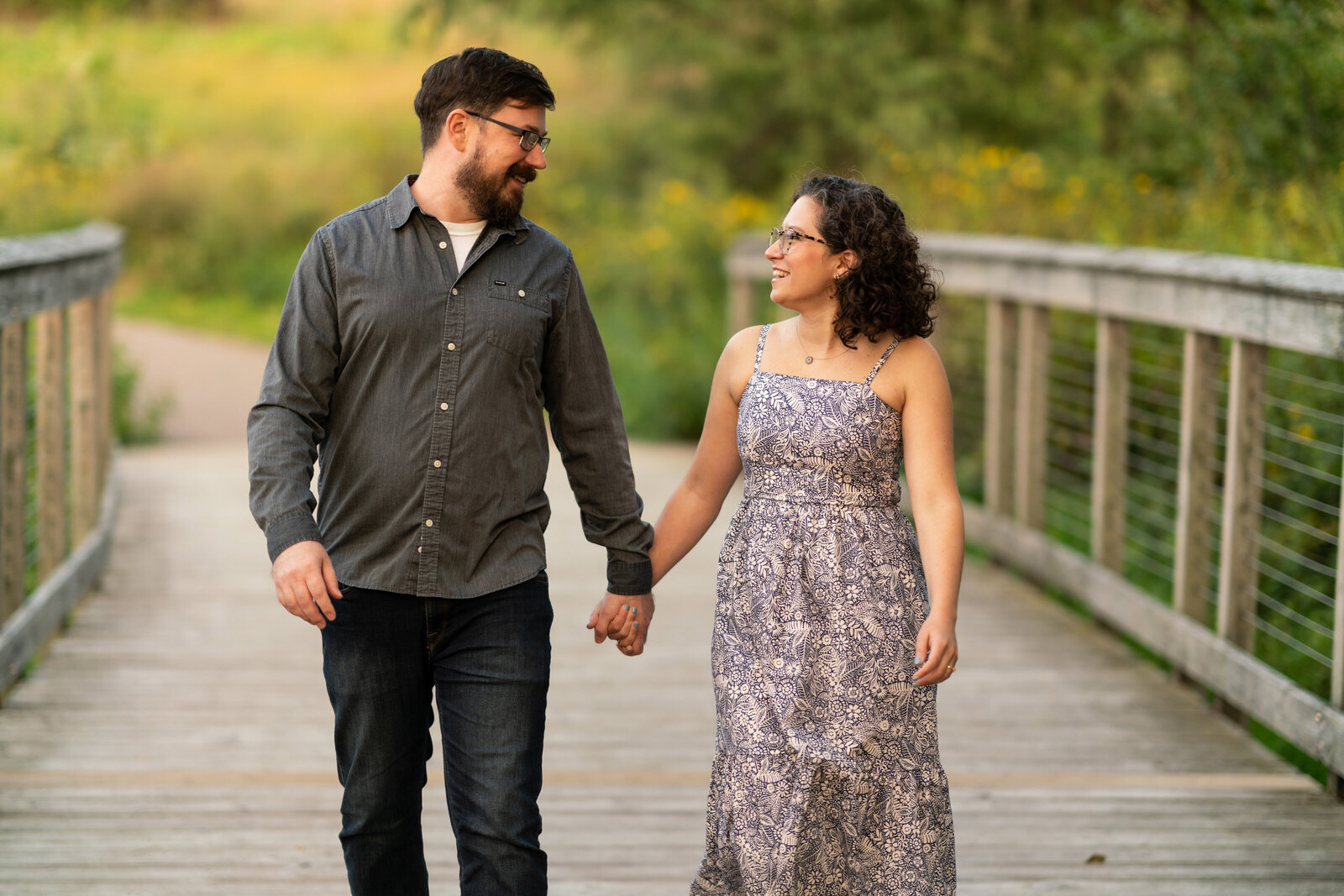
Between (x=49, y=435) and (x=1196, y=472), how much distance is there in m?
3.87

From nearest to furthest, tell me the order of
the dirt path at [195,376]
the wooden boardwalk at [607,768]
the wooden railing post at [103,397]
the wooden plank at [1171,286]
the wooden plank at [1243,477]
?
1. the wooden boardwalk at [607,768]
2. the wooden plank at [1171,286]
3. the wooden plank at [1243,477]
4. the wooden railing post at [103,397]
5. the dirt path at [195,376]

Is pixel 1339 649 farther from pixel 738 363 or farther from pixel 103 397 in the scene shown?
pixel 103 397

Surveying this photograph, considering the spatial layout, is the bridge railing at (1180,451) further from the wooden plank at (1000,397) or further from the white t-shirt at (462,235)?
the white t-shirt at (462,235)

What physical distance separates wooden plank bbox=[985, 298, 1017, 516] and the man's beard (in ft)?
14.2

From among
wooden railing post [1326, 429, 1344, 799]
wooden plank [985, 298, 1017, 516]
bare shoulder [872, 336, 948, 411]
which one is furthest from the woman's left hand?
wooden plank [985, 298, 1017, 516]

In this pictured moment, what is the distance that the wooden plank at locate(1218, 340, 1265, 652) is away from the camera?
445 cm

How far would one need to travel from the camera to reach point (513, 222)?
2.76 metres

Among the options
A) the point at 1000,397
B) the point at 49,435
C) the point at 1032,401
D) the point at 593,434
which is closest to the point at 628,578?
the point at 593,434

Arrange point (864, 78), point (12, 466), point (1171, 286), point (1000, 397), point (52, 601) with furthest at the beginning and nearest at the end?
point (864, 78)
point (1000, 397)
point (52, 601)
point (1171, 286)
point (12, 466)

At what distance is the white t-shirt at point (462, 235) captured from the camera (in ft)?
8.91

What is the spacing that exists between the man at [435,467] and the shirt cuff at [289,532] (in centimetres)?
7

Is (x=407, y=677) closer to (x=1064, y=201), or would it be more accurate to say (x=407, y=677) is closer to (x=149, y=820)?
(x=149, y=820)

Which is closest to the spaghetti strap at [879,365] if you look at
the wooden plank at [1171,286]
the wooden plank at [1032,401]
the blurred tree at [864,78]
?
the wooden plank at [1171,286]

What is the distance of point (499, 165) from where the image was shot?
8.86 feet
